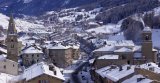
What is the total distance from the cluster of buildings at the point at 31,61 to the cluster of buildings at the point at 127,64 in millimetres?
6389

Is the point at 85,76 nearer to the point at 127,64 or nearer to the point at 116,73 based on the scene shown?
the point at 127,64

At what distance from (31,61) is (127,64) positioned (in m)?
31.2

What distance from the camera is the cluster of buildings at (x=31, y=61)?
211 ft

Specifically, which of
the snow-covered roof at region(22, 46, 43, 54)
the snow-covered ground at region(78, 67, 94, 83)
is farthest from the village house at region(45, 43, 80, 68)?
the snow-covered ground at region(78, 67, 94, 83)

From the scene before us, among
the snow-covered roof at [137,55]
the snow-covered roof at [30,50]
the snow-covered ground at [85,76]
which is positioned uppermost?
the snow-covered roof at [30,50]

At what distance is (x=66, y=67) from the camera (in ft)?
381

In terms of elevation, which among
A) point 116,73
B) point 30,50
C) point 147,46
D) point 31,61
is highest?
point 147,46

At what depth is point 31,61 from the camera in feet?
366

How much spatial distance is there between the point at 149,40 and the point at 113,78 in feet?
103

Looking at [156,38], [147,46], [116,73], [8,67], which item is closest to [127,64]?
[116,73]

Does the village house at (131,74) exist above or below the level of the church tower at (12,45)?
below

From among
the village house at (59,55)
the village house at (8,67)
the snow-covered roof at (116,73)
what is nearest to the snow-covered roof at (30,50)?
the village house at (59,55)

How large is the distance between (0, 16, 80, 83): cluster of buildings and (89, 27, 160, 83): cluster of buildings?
6.39 meters

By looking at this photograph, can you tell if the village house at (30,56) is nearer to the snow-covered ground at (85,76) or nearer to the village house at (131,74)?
the snow-covered ground at (85,76)
